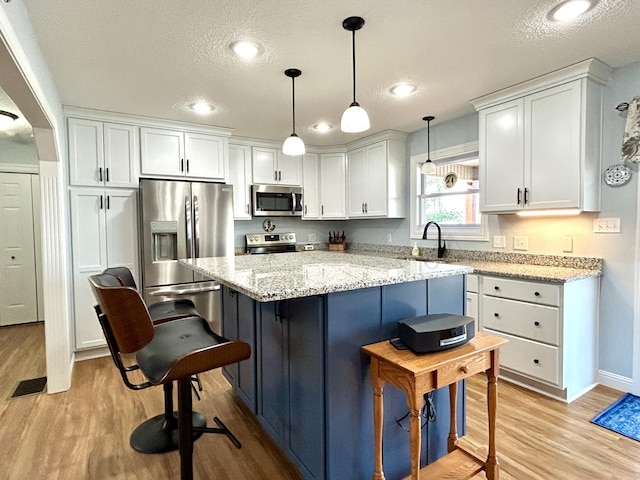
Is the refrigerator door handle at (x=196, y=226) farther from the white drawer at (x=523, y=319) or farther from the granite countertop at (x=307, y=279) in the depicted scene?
the white drawer at (x=523, y=319)

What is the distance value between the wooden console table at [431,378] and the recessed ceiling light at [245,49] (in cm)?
186

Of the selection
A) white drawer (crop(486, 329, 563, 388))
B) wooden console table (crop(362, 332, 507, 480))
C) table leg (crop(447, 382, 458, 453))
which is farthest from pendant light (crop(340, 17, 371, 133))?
white drawer (crop(486, 329, 563, 388))

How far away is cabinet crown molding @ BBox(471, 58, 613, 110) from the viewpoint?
7.85 feet

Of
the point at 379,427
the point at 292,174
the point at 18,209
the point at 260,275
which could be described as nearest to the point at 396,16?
the point at 260,275

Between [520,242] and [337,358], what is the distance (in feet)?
8.04

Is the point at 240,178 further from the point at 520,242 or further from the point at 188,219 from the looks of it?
the point at 520,242

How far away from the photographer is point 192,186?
3.54m

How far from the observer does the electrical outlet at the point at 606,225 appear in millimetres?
2529

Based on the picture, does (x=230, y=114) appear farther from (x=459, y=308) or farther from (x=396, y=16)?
(x=459, y=308)

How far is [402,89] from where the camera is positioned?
111 inches

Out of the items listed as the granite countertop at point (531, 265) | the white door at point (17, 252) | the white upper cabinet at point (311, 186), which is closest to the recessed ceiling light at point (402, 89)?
the granite countertop at point (531, 265)

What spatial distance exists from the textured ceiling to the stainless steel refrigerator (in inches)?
32.6

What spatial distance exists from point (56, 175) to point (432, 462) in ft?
10.6

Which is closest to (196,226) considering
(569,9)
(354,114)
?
(354,114)
